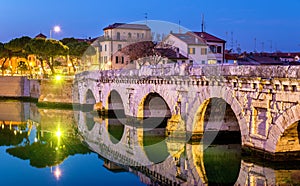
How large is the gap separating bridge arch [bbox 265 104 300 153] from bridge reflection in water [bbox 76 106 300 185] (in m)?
0.89

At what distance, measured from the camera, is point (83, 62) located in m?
71.5

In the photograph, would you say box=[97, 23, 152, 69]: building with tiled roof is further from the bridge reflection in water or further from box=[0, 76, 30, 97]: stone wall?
the bridge reflection in water

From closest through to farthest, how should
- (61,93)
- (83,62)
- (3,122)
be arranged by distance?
1. (3,122)
2. (61,93)
3. (83,62)

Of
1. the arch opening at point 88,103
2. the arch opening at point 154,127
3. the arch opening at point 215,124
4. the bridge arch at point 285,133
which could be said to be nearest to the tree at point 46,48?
the arch opening at point 88,103

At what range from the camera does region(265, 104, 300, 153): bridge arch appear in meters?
16.2

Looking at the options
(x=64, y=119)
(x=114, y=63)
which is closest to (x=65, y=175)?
(x=64, y=119)

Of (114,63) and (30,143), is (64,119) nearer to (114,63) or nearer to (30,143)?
(30,143)

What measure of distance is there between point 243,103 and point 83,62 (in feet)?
182

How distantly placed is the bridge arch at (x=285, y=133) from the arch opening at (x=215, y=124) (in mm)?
5949

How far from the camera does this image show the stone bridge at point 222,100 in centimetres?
1655

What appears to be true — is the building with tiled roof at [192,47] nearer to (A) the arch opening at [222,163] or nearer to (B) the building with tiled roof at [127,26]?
(B) the building with tiled roof at [127,26]

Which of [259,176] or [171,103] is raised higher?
[171,103]

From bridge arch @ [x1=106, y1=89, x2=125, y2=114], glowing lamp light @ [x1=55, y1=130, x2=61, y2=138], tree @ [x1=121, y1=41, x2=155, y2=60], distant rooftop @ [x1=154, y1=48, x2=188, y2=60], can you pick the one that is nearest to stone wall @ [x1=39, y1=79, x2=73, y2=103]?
bridge arch @ [x1=106, y1=89, x2=125, y2=114]

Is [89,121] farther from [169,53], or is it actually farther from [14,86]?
[14,86]
